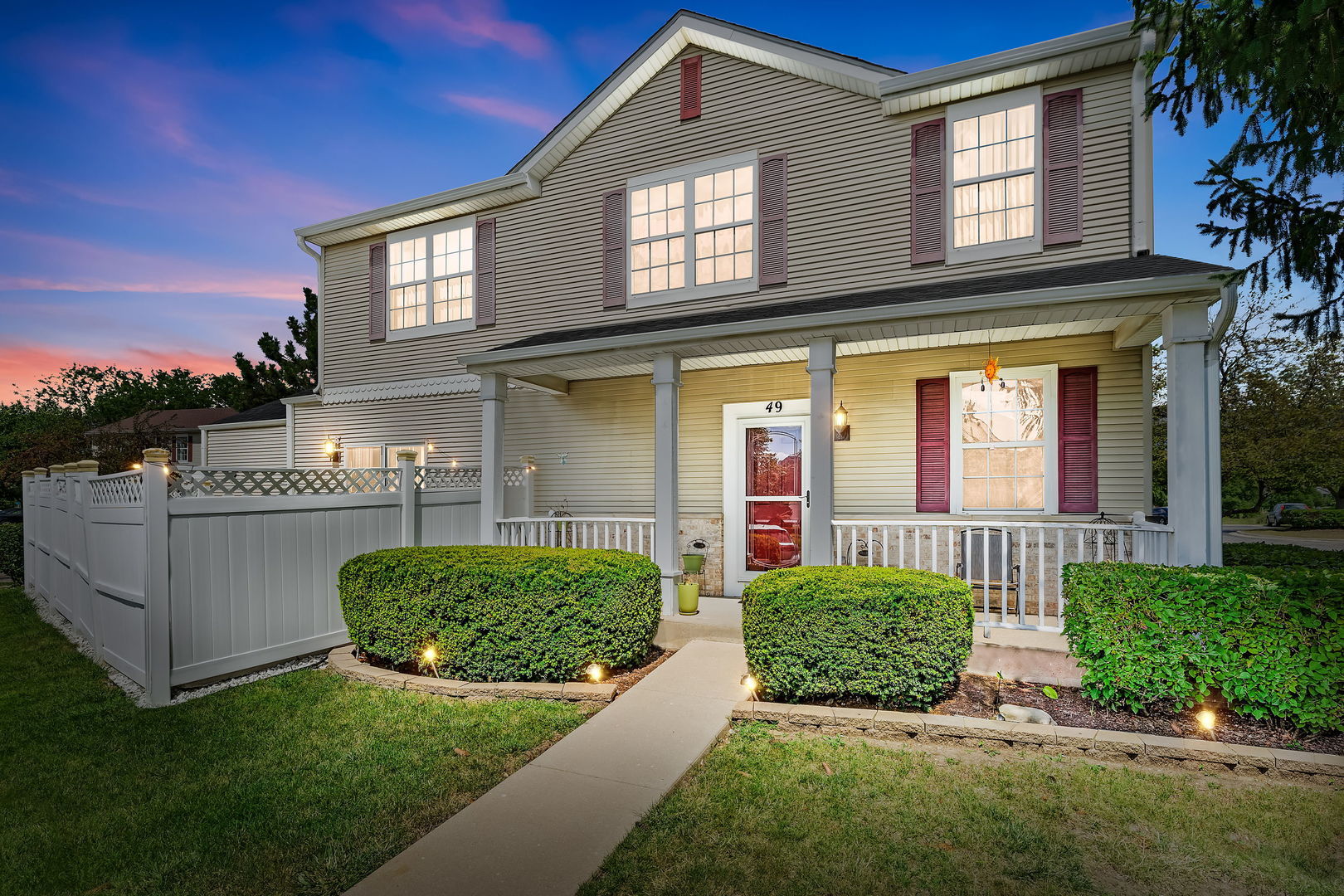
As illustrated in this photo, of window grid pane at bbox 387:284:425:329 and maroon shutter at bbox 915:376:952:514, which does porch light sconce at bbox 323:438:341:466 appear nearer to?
window grid pane at bbox 387:284:425:329

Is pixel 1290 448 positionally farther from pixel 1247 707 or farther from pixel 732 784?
pixel 732 784

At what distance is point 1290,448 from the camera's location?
1728 cm

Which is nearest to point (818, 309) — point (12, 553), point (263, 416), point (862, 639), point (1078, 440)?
point (1078, 440)

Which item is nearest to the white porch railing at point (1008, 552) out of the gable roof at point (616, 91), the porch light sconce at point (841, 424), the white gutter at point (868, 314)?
the porch light sconce at point (841, 424)

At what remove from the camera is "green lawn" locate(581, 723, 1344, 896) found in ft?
8.21

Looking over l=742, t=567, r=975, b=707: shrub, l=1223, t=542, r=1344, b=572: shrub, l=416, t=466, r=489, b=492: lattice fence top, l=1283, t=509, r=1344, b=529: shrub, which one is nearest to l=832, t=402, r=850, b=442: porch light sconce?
l=742, t=567, r=975, b=707: shrub

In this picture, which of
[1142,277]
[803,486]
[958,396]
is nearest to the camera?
[1142,277]

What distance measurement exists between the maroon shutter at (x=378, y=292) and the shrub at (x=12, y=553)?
816 centimetres

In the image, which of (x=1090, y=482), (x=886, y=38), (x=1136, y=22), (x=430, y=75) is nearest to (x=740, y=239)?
(x=1136, y=22)

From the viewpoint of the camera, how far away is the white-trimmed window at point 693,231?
800 centimetres

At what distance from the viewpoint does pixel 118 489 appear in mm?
5594

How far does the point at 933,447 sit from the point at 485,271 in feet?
23.4

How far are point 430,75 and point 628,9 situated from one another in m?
4.89

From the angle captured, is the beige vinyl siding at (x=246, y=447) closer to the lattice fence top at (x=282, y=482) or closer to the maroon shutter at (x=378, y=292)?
the maroon shutter at (x=378, y=292)
